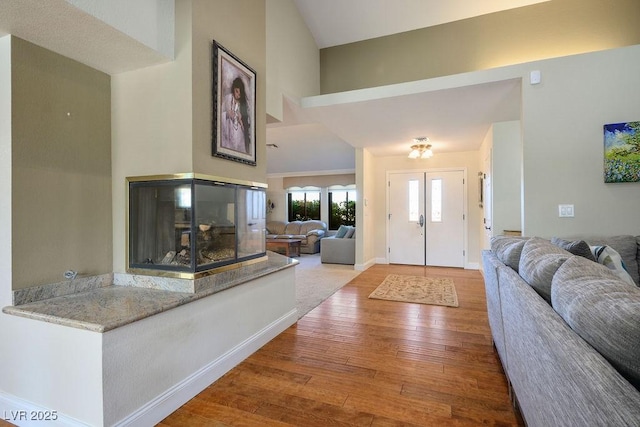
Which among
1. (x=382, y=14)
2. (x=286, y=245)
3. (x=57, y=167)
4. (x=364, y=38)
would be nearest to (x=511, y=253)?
(x=57, y=167)

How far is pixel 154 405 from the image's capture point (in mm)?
1636

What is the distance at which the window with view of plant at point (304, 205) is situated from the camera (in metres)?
9.55

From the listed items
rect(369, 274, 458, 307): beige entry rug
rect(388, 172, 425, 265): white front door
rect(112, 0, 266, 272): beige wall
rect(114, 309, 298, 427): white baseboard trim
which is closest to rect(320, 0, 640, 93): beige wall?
rect(112, 0, 266, 272): beige wall

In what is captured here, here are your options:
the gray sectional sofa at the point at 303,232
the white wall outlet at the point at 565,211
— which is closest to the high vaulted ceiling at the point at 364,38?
the white wall outlet at the point at 565,211

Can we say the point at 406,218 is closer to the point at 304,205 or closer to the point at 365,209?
the point at 365,209

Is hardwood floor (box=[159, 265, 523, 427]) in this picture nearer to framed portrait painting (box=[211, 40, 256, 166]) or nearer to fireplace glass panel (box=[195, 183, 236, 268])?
fireplace glass panel (box=[195, 183, 236, 268])

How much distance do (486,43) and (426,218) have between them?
3.27 meters

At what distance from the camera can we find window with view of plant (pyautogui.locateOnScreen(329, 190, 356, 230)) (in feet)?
29.9

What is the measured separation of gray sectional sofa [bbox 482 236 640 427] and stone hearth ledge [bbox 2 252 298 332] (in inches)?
66.9

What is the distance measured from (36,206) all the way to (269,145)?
18.8ft

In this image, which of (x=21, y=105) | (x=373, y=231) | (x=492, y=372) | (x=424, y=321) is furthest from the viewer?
(x=373, y=231)

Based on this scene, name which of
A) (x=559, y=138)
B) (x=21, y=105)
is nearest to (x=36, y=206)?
(x=21, y=105)

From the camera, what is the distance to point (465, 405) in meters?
1.76

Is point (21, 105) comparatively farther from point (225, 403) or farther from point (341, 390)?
point (341, 390)
